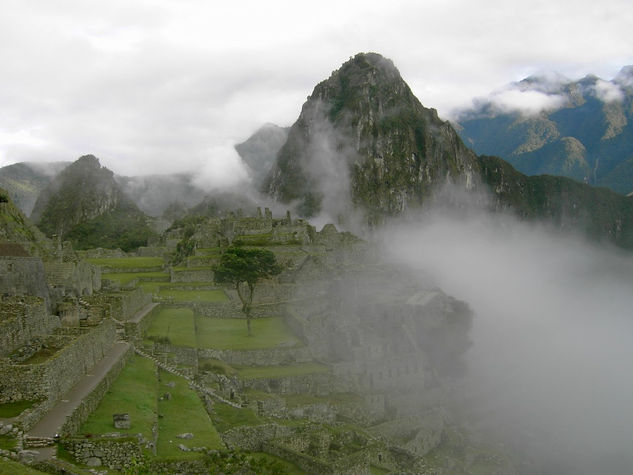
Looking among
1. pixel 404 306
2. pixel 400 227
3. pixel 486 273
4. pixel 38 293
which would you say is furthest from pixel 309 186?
pixel 38 293

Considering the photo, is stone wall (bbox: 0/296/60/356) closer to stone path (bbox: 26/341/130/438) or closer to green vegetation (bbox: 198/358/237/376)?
stone path (bbox: 26/341/130/438)

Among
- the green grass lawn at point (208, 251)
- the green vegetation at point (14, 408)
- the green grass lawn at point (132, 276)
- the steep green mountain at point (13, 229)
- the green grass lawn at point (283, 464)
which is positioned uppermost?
the steep green mountain at point (13, 229)

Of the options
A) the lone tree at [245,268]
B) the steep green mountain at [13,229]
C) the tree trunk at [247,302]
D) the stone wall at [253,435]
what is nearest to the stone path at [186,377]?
the stone wall at [253,435]

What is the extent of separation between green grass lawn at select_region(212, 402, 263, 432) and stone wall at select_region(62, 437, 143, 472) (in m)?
6.36

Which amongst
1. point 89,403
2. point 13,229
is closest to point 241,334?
point 89,403

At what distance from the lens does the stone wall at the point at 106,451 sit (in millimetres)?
12750

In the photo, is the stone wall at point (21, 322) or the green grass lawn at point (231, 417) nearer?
the stone wall at point (21, 322)

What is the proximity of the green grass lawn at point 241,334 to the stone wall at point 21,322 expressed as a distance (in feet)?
32.2

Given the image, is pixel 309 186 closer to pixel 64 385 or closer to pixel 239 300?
pixel 239 300

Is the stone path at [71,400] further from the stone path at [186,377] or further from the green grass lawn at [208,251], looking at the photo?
the green grass lawn at [208,251]

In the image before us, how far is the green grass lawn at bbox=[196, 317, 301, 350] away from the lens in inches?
1216

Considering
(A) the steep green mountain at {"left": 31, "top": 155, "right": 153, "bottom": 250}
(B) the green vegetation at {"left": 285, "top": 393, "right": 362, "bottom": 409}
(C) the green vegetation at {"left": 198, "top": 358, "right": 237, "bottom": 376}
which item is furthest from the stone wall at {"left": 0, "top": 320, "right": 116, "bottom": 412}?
(A) the steep green mountain at {"left": 31, "top": 155, "right": 153, "bottom": 250}

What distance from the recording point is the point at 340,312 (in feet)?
122

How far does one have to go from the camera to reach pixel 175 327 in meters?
31.6
